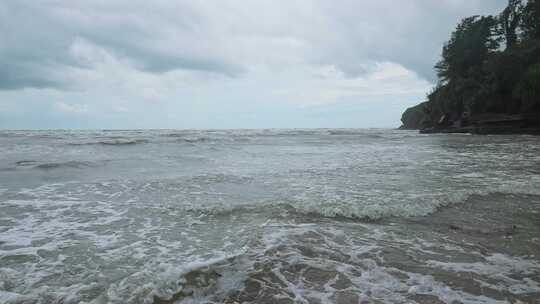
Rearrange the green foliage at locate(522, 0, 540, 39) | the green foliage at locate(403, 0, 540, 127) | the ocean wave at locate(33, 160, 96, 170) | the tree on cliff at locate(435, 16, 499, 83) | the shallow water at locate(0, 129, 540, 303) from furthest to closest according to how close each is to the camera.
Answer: the tree on cliff at locate(435, 16, 499, 83), the green foliage at locate(522, 0, 540, 39), the green foliage at locate(403, 0, 540, 127), the ocean wave at locate(33, 160, 96, 170), the shallow water at locate(0, 129, 540, 303)

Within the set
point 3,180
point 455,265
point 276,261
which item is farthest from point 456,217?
point 3,180

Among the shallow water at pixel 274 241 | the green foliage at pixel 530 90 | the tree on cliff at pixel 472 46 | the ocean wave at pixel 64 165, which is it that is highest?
the tree on cliff at pixel 472 46

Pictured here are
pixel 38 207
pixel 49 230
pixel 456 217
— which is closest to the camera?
pixel 49 230

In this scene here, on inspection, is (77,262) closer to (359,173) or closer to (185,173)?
(185,173)

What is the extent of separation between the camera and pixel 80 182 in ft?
31.0

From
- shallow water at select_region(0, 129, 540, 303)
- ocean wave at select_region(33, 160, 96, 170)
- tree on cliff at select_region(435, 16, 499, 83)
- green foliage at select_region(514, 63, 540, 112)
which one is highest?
tree on cliff at select_region(435, 16, 499, 83)

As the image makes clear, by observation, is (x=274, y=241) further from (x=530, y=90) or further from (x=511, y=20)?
(x=511, y=20)

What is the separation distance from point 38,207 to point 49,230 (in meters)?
1.84

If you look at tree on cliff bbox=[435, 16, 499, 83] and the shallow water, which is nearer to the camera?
the shallow water

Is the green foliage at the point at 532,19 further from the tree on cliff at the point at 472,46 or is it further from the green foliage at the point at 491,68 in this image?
the tree on cliff at the point at 472,46

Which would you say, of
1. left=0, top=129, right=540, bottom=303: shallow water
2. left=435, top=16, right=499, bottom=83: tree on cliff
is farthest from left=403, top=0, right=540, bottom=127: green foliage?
left=0, top=129, right=540, bottom=303: shallow water

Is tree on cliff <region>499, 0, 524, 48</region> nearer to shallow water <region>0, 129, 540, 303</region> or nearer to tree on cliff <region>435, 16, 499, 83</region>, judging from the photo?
tree on cliff <region>435, 16, 499, 83</region>

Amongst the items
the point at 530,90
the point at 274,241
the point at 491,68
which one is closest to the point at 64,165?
the point at 274,241

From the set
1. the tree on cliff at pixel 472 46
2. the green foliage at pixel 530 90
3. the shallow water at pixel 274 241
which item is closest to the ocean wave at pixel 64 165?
the shallow water at pixel 274 241
